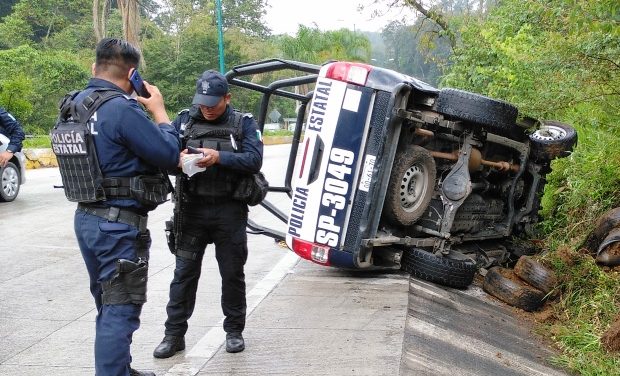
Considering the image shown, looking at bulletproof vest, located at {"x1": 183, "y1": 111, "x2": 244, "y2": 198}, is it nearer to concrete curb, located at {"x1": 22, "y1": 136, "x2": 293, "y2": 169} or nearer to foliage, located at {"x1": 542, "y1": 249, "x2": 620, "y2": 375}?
foliage, located at {"x1": 542, "y1": 249, "x2": 620, "y2": 375}

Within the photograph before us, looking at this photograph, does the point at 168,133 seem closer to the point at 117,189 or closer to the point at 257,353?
the point at 117,189

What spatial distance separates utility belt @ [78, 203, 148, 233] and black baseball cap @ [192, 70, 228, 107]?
0.98 metres

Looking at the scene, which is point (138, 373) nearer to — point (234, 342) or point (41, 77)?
point (234, 342)

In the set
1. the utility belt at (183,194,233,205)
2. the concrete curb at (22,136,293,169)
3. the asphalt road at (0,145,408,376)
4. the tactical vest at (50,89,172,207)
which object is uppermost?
the tactical vest at (50,89,172,207)

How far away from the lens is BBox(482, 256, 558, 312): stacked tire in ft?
20.6

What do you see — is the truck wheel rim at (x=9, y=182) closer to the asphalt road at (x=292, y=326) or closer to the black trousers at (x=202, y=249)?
the asphalt road at (x=292, y=326)

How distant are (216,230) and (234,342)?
0.72 metres

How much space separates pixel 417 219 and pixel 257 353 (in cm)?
236

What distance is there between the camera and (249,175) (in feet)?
14.1

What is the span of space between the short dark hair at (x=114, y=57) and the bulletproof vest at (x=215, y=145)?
868 mm

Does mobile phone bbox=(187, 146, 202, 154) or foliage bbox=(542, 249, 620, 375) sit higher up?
mobile phone bbox=(187, 146, 202, 154)

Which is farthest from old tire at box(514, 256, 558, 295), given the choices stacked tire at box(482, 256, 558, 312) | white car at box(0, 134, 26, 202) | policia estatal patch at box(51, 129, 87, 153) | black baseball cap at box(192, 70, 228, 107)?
white car at box(0, 134, 26, 202)

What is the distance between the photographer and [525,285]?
6.45m

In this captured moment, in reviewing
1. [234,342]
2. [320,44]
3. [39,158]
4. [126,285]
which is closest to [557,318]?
[234,342]
